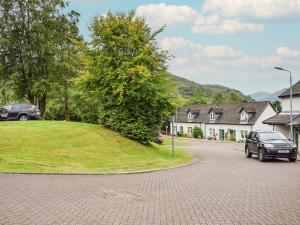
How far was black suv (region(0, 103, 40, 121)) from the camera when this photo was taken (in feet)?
110

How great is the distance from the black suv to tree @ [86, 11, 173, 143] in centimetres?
713

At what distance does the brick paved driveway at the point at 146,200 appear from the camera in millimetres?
8625

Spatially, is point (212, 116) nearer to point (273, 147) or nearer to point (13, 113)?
point (13, 113)

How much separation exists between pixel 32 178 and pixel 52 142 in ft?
29.8

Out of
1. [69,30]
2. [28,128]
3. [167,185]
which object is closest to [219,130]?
[69,30]

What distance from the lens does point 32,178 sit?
14578mm

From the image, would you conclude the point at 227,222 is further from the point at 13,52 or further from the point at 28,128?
the point at 13,52

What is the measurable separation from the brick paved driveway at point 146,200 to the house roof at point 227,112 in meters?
50.6

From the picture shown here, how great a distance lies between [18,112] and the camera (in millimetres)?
33406

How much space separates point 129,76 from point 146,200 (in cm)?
1790

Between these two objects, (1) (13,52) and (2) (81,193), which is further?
(1) (13,52)

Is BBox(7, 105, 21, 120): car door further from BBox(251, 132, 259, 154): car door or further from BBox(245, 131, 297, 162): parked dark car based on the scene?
BBox(245, 131, 297, 162): parked dark car

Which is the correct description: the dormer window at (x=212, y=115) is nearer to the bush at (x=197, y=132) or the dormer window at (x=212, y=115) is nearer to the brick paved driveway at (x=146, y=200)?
the bush at (x=197, y=132)

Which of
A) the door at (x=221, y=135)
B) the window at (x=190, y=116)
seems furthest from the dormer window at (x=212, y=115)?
the window at (x=190, y=116)
